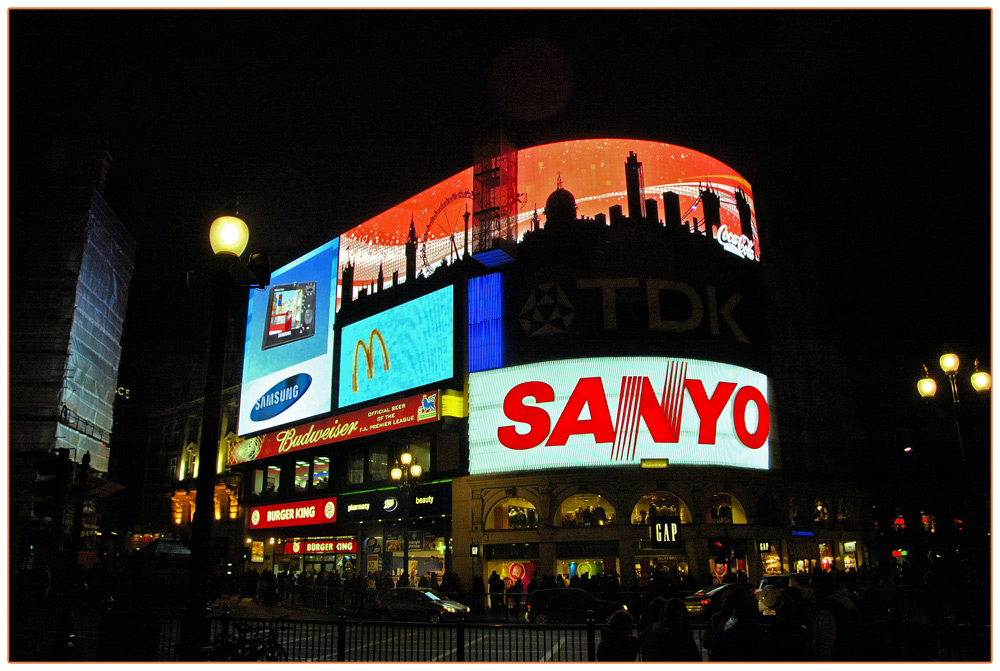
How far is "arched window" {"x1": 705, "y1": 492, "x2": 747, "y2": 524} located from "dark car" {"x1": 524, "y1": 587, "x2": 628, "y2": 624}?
14.2 metres

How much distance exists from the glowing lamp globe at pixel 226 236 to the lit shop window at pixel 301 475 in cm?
4211

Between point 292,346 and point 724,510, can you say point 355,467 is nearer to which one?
point 292,346

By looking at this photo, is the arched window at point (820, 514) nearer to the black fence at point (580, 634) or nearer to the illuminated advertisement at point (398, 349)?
the illuminated advertisement at point (398, 349)

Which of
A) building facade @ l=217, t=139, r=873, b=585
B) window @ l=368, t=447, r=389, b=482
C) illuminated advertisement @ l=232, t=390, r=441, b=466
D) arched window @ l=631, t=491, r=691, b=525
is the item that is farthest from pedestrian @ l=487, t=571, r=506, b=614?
window @ l=368, t=447, r=389, b=482

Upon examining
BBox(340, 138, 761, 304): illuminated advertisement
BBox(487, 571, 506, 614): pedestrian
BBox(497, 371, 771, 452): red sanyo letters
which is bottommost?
BBox(487, 571, 506, 614): pedestrian

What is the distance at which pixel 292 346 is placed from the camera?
161 ft

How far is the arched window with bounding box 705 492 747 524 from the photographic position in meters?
34.5

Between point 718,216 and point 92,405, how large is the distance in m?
48.8

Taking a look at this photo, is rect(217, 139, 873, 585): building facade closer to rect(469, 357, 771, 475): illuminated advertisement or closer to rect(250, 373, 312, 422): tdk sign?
rect(469, 357, 771, 475): illuminated advertisement

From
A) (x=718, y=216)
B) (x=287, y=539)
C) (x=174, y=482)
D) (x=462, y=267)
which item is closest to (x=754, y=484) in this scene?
(x=718, y=216)

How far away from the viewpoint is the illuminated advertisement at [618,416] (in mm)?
34125

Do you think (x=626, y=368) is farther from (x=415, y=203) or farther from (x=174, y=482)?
(x=174, y=482)

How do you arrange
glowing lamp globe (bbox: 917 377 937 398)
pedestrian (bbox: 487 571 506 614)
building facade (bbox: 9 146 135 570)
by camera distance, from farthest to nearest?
building facade (bbox: 9 146 135 570) → pedestrian (bbox: 487 571 506 614) → glowing lamp globe (bbox: 917 377 937 398)

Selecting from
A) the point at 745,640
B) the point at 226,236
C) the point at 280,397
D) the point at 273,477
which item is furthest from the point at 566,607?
the point at 273,477
